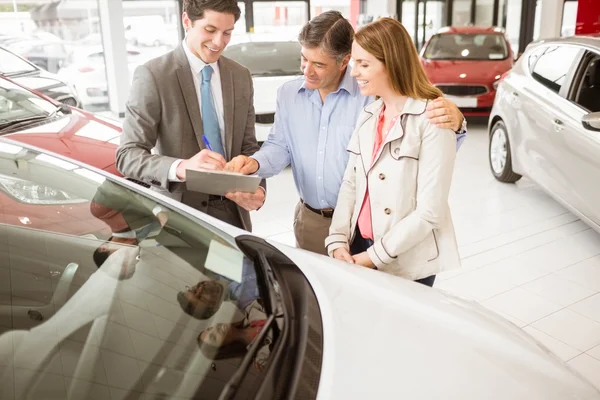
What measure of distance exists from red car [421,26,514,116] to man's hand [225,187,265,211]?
5578 mm

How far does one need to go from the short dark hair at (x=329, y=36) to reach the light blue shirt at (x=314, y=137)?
142 mm

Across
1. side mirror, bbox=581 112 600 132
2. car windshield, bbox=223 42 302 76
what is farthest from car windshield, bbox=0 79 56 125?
side mirror, bbox=581 112 600 132

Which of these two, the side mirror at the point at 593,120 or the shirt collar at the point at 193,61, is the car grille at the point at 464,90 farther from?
the shirt collar at the point at 193,61

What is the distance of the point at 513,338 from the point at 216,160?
947 millimetres

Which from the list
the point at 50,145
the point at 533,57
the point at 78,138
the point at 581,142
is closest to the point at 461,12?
the point at 533,57

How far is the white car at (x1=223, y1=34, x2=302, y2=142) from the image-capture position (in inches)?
212

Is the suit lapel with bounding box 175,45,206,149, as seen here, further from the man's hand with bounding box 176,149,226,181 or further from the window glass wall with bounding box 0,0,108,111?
the window glass wall with bounding box 0,0,108,111

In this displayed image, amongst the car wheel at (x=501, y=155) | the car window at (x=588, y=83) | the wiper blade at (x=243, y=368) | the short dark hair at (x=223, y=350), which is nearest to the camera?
the wiper blade at (x=243, y=368)

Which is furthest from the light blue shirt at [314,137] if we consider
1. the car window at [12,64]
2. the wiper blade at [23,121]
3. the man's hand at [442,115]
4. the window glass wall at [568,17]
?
the window glass wall at [568,17]

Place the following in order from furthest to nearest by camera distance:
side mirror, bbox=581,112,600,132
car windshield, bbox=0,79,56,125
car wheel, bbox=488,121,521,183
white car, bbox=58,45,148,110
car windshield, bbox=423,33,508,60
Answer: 1. white car, bbox=58,45,148,110
2. car windshield, bbox=423,33,508,60
3. car wheel, bbox=488,121,521,183
4. car windshield, bbox=0,79,56,125
5. side mirror, bbox=581,112,600,132

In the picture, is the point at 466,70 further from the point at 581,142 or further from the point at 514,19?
the point at 514,19

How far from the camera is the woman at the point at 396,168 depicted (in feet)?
5.81

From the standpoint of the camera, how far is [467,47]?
8.08 meters

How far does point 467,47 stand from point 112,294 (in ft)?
24.8
